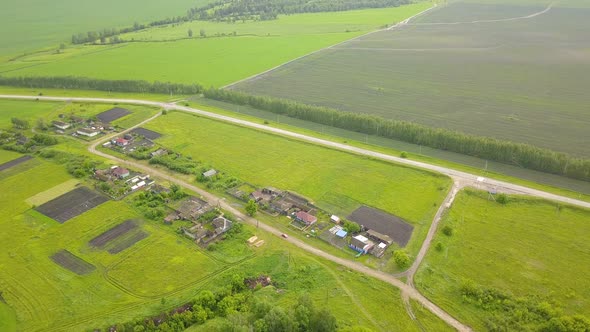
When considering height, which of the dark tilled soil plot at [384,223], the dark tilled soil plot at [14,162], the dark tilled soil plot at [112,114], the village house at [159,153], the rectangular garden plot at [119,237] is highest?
the dark tilled soil plot at [112,114]

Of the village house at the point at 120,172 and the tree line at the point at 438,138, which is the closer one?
the tree line at the point at 438,138

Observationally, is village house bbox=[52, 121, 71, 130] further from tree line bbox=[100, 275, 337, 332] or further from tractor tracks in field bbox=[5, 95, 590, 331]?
tree line bbox=[100, 275, 337, 332]

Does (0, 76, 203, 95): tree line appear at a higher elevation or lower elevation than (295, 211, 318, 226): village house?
higher

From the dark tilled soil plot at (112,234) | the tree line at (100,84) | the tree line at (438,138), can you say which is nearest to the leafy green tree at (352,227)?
the dark tilled soil plot at (112,234)

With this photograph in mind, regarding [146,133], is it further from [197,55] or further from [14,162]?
[197,55]

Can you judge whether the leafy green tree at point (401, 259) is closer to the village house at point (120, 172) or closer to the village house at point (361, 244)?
the village house at point (361, 244)

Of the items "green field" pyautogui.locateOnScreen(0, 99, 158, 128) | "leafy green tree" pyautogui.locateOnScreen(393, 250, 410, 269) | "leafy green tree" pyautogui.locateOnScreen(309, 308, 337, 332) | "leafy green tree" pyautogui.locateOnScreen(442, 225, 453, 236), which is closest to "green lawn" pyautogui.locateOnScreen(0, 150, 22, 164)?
"green field" pyautogui.locateOnScreen(0, 99, 158, 128)

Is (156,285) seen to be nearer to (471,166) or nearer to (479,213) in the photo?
(479,213)
